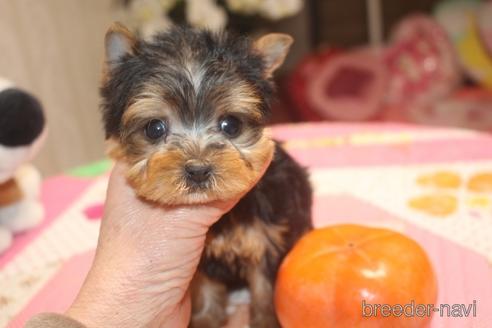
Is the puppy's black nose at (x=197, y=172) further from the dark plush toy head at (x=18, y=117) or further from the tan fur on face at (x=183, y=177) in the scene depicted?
the dark plush toy head at (x=18, y=117)

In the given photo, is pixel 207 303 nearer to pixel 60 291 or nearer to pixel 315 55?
pixel 60 291

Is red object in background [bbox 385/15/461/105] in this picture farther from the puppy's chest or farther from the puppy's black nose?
the puppy's black nose

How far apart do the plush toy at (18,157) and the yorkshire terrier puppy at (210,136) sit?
0.86 m

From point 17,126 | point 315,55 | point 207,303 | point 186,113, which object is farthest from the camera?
point 315,55

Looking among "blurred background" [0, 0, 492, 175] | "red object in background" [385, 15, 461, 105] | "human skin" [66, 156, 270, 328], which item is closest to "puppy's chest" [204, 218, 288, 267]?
"human skin" [66, 156, 270, 328]

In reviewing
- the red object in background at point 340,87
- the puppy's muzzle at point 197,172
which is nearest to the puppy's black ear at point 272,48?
the puppy's muzzle at point 197,172

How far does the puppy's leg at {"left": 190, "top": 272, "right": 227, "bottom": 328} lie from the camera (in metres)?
2.48

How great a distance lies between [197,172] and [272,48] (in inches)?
30.0

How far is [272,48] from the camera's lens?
242cm

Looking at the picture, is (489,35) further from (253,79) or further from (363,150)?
(253,79)

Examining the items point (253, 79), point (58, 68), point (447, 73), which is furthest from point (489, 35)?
point (253, 79)

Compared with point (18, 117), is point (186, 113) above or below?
above

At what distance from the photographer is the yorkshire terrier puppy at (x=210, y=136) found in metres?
2.02

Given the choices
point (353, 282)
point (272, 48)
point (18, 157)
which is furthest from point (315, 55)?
point (353, 282)
